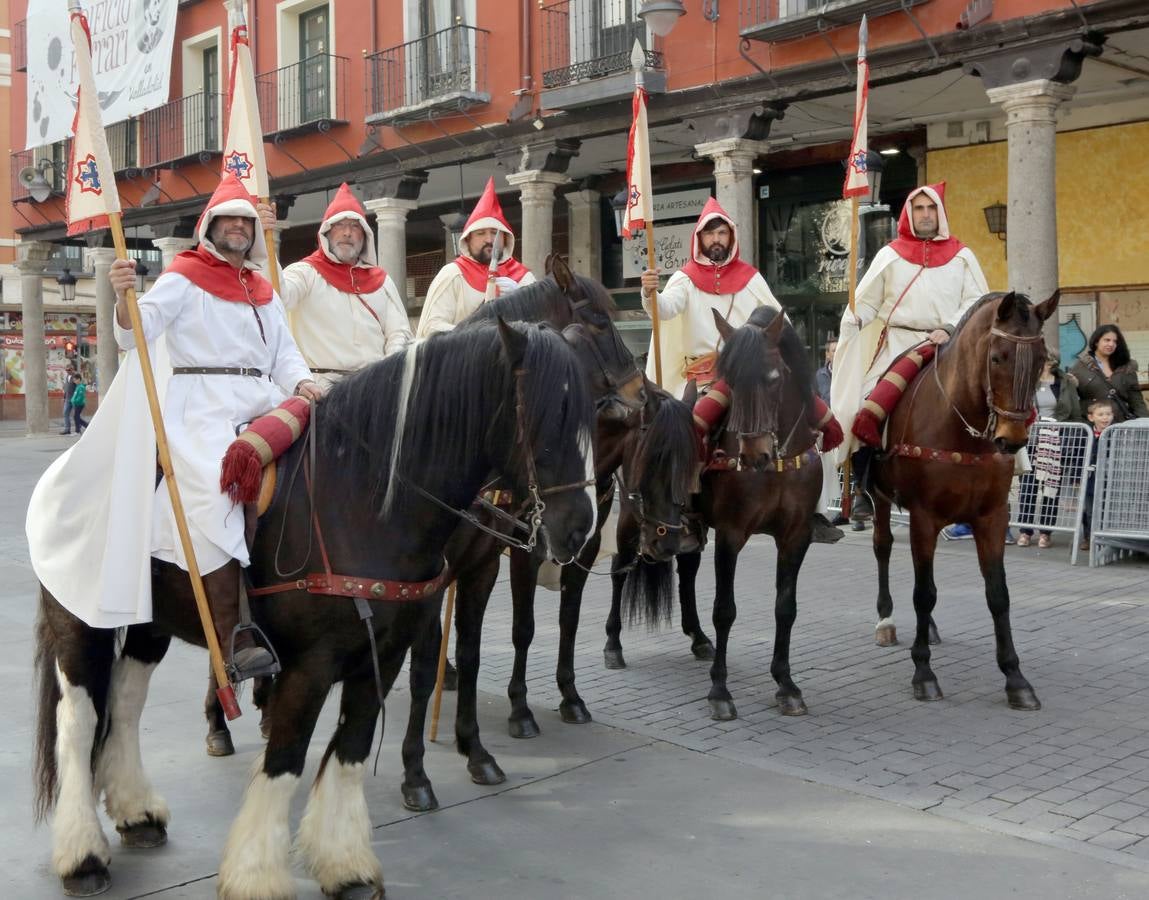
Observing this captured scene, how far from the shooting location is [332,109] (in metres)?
20.1

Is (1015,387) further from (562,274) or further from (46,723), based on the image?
(46,723)

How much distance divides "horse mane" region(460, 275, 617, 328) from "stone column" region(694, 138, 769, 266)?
9137 mm

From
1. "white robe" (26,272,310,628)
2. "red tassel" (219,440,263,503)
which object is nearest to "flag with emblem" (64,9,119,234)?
"white robe" (26,272,310,628)

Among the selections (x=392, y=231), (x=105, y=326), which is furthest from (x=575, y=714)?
(x=105, y=326)

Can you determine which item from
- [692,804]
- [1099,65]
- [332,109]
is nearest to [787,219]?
[1099,65]

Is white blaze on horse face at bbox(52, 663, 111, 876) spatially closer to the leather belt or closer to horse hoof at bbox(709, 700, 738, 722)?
the leather belt

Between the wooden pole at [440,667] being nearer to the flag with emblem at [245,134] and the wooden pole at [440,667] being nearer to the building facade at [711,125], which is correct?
the flag with emblem at [245,134]

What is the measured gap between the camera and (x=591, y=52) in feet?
54.0

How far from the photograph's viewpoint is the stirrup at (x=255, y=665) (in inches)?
143

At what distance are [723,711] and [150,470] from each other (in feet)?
10.3

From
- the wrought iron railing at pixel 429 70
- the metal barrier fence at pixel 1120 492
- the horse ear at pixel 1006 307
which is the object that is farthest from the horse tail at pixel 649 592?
A: the wrought iron railing at pixel 429 70

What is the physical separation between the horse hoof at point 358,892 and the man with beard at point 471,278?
317 centimetres

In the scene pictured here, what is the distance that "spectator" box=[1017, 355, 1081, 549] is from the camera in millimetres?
10578

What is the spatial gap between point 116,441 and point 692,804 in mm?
2591
